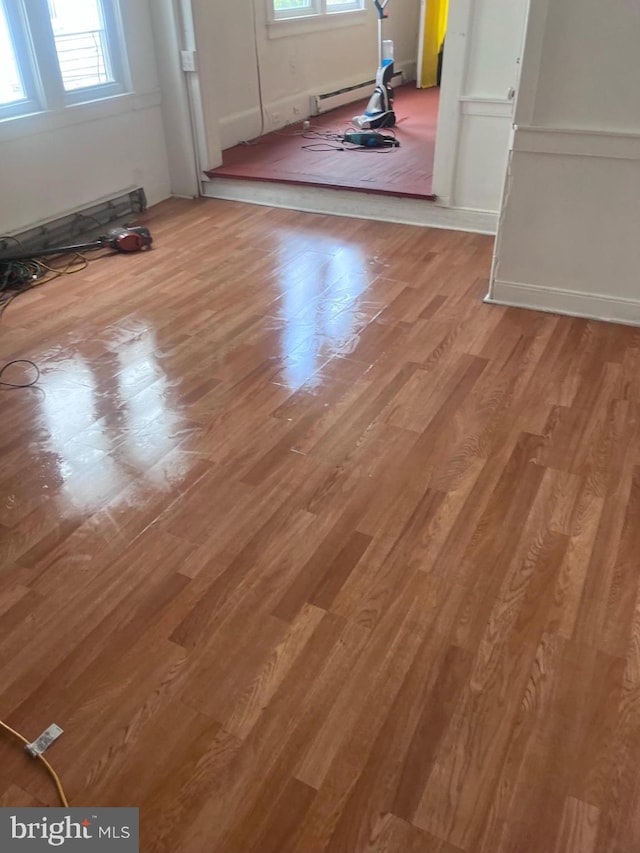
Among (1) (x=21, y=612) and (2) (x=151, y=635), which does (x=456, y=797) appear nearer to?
(2) (x=151, y=635)

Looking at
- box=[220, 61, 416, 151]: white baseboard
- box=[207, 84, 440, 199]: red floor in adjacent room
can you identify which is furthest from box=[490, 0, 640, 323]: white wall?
box=[220, 61, 416, 151]: white baseboard

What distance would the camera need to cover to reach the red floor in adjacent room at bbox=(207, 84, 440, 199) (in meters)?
4.84

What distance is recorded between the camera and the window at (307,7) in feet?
19.9

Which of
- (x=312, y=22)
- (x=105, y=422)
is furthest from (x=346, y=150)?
(x=105, y=422)

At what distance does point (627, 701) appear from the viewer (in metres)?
1.66

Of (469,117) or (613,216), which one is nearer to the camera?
(613,216)

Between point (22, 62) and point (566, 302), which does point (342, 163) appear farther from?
point (566, 302)

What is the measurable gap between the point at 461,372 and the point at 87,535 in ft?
5.61

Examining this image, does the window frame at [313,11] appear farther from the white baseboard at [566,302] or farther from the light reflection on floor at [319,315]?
the white baseboard at [566,302]

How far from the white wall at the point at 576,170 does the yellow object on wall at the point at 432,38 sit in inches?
228

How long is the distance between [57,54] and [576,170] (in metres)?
3.17

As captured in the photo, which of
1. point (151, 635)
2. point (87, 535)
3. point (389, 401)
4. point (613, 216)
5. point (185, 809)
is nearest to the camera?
point (185, 809)

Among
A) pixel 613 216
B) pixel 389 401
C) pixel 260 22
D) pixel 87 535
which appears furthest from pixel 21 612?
pixel 260 22

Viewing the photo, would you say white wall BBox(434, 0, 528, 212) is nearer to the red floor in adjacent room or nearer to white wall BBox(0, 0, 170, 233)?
the red floor in adjacent room
